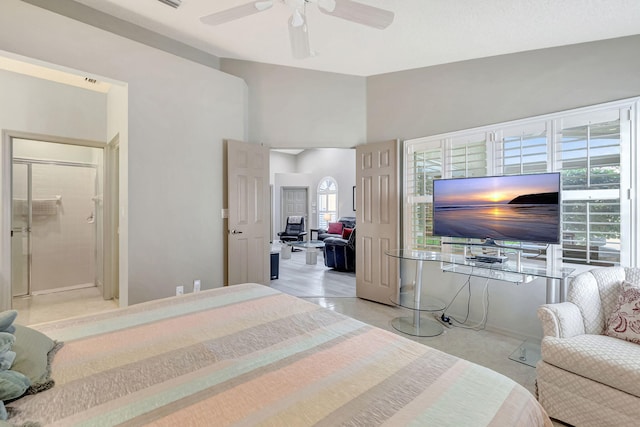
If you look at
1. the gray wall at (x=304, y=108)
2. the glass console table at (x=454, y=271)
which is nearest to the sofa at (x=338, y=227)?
the gray wall at (x=304, y=108)

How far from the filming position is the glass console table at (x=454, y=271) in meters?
2.32

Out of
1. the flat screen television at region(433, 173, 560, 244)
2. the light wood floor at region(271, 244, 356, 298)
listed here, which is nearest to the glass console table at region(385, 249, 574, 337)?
the flat screen television at region(433, 173, 560, 244)

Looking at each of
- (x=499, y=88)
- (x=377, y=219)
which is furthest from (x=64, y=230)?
(x=499, y=88)

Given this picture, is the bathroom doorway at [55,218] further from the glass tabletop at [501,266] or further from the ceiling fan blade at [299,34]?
the glass tabletop at [501,266]

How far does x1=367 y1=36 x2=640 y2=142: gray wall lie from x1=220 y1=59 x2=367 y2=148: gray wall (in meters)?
0.22

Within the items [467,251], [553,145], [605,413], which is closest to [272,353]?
[605,413]

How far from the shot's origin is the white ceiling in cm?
219

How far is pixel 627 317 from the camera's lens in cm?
175

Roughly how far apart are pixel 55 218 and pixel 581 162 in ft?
20.1

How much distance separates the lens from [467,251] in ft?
10.1

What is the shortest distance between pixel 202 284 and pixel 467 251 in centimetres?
291

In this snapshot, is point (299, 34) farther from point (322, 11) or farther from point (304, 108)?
point (304, 108)

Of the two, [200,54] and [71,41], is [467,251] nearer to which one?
[200,54]

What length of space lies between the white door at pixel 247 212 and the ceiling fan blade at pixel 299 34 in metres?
1.62
